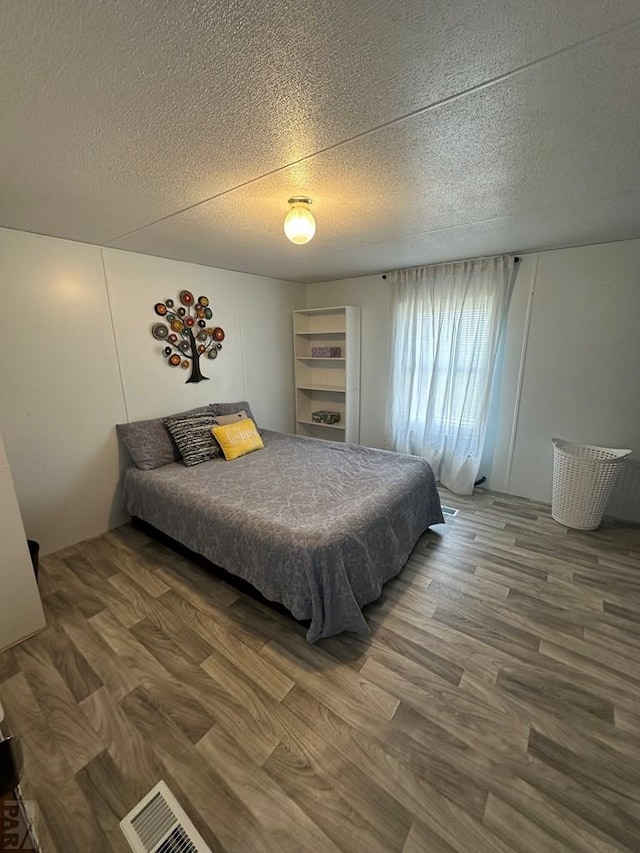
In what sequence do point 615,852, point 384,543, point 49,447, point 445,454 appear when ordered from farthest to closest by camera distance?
point 445,454 → point 49,447 → point 384,543 → point 615,852

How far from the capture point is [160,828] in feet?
3.49

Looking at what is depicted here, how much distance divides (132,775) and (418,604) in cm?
151

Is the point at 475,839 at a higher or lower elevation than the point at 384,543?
lower

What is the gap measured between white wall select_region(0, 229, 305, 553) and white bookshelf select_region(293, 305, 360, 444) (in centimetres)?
132

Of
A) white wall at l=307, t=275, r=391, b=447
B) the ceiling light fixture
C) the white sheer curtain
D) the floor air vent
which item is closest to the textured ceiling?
the ceiling light fixture

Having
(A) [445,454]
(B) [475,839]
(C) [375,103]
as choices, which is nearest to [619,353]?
(A) [445,454]

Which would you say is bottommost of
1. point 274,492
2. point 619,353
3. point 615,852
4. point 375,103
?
point 615,852

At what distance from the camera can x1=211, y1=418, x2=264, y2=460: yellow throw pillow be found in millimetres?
2908

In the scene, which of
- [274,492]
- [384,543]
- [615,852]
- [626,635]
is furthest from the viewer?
[274,492]

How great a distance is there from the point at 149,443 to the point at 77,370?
741mm

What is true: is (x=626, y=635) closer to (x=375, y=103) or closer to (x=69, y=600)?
(x=375, y=103)

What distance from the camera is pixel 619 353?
106 inches

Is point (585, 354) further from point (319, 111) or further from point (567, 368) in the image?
point (319, 111)

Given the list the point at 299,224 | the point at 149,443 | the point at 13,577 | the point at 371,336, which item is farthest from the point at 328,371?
the point at 13,577
